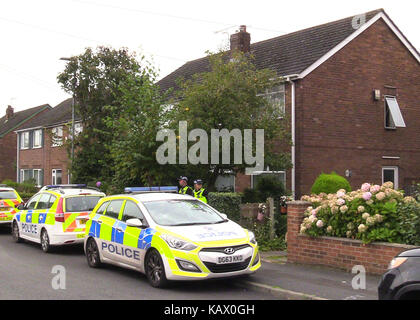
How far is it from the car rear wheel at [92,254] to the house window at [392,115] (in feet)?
46.0

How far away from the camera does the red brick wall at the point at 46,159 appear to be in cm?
3472

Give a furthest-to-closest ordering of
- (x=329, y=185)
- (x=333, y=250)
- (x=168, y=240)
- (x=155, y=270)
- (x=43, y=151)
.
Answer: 1. (x=43, y=151)
2. (x=329, y=185)
3. (x=333, y=250)
4. (x=155, y=270)
5. (x=168, y=240)

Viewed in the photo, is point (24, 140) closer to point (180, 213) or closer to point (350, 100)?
point (350, 100)

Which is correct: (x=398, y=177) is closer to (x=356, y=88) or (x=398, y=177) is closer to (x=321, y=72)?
(x=356, y=88)

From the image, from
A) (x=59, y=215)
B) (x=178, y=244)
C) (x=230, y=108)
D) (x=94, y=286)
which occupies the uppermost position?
(x=230, y=108)

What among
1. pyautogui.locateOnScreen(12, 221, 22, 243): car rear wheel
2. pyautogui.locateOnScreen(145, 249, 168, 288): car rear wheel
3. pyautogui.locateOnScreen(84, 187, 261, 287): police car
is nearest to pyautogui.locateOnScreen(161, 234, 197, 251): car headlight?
pyautogui.locateOnScreen(84, 187, 261, 287): police car

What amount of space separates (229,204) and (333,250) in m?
4.35

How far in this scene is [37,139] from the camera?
130 feet

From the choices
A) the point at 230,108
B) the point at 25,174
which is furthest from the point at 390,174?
the point at 25,174

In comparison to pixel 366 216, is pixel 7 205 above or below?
below

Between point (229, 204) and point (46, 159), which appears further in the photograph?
point (46, 159)

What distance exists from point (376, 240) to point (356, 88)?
11984 mm
